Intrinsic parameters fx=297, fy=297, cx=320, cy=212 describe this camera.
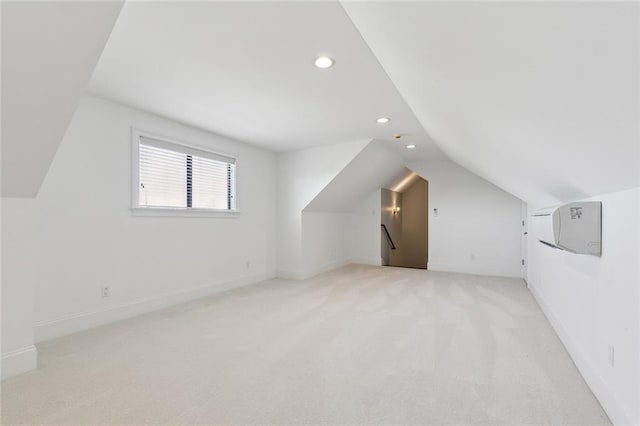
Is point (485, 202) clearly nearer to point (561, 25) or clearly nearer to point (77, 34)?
point (561, 25)

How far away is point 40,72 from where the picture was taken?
157cm

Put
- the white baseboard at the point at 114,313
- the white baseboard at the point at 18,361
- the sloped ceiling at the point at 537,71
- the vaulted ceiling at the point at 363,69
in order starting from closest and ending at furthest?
the sloped ceiling at the point at 537,71 → the vaulted ceiling at the point at 363,69 → the white baseboard at the point at 18,361 → the white baseboard at the point at 114,313

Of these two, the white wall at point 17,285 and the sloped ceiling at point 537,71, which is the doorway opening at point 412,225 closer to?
the sloped ceiling at point 537,71

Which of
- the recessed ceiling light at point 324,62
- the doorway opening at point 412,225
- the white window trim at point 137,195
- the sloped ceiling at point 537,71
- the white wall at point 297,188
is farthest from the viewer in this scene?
the doorway opening at point 412,225

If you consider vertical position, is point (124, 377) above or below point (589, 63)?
below

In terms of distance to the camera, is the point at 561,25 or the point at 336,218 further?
the point at 336,218

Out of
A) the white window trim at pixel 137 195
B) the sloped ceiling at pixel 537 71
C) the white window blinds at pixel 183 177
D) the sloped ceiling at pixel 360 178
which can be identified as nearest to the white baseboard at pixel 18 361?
the white window trim at pixel 137 195

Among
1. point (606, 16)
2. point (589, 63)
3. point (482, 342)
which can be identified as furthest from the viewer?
point (482, 342)

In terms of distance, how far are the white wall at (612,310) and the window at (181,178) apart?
3.88 metres

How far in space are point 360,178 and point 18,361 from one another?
15.6 feet

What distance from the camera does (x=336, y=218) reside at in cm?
639

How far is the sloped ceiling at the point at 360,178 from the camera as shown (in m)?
4.83

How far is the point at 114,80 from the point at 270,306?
2720 millimetres

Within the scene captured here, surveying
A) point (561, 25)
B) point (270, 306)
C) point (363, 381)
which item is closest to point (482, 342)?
point (363, 381)
